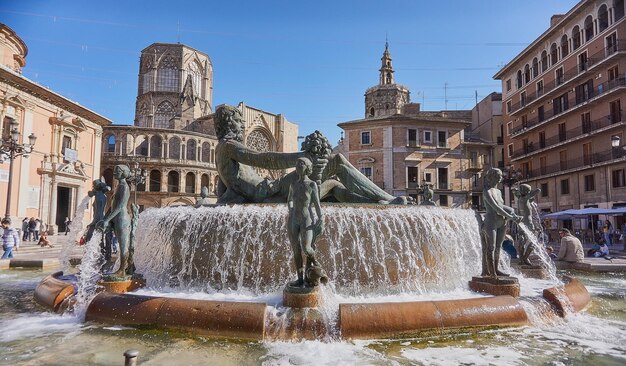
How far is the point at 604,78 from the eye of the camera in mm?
29625

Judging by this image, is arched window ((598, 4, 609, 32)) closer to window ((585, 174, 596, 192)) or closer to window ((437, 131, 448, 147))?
window ((585, 174, 596, 192))

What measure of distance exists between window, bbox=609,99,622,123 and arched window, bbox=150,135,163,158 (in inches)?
1714

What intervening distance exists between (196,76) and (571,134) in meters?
52.7

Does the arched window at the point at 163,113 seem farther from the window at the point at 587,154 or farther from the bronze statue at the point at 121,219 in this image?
the bronze statue at the point at 121,219

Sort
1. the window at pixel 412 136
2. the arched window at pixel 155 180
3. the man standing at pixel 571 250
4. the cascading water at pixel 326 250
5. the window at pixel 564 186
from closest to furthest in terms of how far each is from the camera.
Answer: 1. the cascading water at pixel 326 250
2. the man standing at pixel 571 250
3. the window at pixel 564 186
4. the window at pixel 412 136
5. the arched window at pixel 155 180

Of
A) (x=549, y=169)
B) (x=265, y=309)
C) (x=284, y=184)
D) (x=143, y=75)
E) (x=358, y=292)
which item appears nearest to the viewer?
(x=265, y=309)

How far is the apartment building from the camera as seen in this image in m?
28.3

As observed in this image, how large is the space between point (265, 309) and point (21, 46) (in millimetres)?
37723

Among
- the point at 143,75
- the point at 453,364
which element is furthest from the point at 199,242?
the point at 143,75

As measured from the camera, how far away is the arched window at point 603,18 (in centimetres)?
2947

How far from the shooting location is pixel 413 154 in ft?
136

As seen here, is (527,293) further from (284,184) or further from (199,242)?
(199,242)

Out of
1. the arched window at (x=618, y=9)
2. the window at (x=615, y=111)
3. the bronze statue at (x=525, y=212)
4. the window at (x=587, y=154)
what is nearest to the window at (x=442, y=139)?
the window at (x=587, y=154)

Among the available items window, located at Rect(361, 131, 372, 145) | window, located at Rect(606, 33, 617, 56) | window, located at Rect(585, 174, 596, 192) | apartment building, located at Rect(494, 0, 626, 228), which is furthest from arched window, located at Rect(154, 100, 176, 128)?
window, located at Rect(606, 33, 617, 56)
